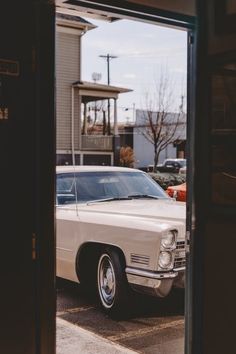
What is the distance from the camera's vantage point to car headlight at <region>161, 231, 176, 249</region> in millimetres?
5602

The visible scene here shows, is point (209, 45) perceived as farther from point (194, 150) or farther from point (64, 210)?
point (64, 210)

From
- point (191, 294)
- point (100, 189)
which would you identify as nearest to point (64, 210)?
point (100, 189)

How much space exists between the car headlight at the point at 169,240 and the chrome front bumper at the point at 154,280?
0.89 feet

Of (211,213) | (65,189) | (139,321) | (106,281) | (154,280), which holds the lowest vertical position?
(139,321)

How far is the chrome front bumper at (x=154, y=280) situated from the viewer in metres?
5.60

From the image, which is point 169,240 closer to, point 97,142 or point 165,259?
point 165,259

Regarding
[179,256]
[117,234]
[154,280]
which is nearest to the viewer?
[154,280]

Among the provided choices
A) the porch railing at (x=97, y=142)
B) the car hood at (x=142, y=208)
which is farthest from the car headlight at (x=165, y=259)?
the porch railing at (x=97, y=142)
